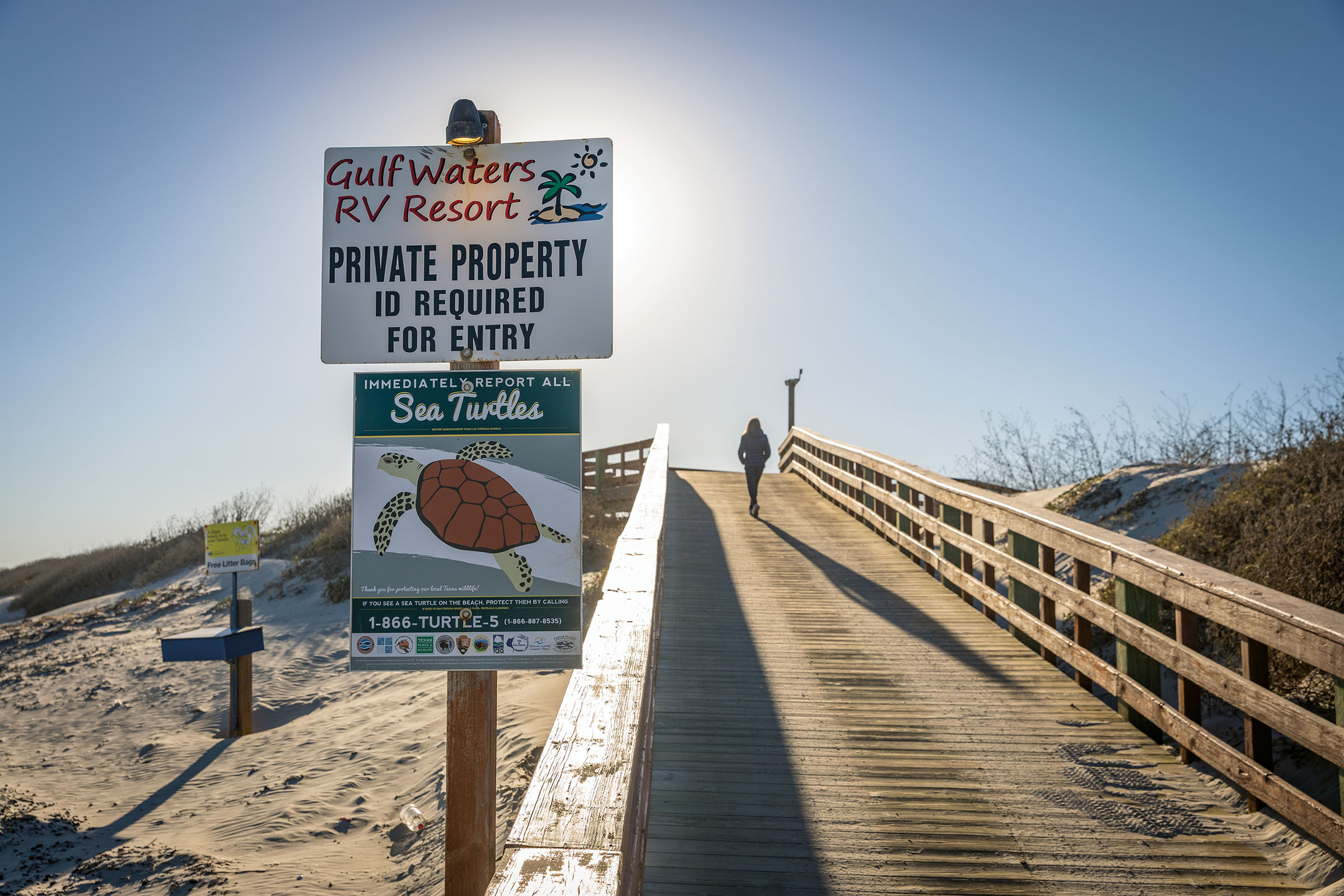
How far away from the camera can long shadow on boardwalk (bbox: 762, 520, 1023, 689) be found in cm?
574

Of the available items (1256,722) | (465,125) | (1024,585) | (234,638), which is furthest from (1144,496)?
(234,638)

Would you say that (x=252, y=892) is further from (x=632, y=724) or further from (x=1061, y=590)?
(x=1061, y=590)

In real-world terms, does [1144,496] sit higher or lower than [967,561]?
higher

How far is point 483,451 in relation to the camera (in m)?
2.78

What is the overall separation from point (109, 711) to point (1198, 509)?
586 inches

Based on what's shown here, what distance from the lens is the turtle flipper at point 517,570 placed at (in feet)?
9.11

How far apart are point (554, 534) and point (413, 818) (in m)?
4.84

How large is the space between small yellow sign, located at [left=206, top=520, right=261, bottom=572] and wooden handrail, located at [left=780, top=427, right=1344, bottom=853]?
30.0 feet

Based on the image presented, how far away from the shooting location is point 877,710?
4848mm

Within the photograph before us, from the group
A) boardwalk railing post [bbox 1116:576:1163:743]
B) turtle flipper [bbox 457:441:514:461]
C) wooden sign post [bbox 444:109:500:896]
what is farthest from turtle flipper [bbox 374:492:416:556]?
boardwalk railing post [bbox 1116:576:1163:743]

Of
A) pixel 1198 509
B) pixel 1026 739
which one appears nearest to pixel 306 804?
pixel 1026 739

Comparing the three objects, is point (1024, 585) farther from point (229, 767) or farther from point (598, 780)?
point (229, 767)

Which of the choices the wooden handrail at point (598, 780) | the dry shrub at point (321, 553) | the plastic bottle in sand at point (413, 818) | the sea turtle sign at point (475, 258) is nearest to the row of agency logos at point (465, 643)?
the wooden handrail at point (598, 780)

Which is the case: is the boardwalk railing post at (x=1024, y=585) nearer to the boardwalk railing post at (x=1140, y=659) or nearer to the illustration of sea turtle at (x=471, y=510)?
the boardwalk railing post at (x=1140, y=659)
